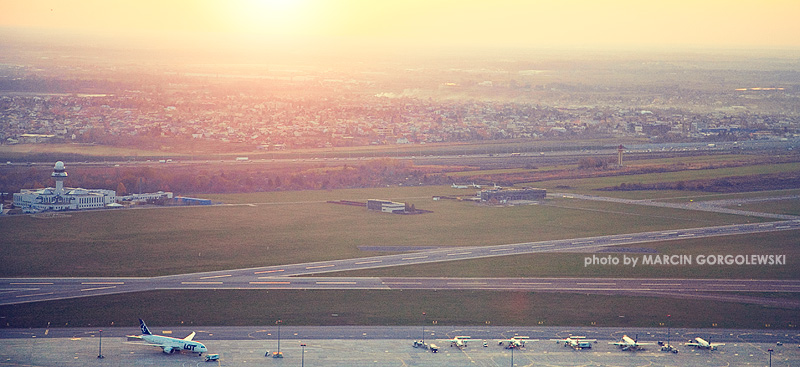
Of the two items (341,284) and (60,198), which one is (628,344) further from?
(60,198)

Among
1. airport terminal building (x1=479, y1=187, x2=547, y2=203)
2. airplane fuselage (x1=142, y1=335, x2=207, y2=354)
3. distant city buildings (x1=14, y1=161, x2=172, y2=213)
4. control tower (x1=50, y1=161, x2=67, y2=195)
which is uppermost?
control tower (x1=50, y1=161, x2=67, y2=195)

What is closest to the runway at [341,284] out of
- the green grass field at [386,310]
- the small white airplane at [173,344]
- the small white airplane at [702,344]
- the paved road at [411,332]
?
the green grass field at [386,310]

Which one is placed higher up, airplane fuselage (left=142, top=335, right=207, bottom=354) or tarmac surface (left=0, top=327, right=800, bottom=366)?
airplane fuselage (left=142, top=335, right=207, bottom=354)

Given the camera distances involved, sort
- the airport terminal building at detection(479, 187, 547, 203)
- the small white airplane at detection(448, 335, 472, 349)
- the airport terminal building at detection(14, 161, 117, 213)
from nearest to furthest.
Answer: the small white airplane at detection(448, 335, 472, 349) < the airport terminal building at detection(14, 161, 117, 213) < the airport terminal building at detection(479, 187, 547, 203)

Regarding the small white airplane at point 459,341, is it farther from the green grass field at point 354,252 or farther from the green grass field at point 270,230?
the green grass field at point 270,230

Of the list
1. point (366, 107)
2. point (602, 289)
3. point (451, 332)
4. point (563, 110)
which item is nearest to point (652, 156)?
point (563, 110)

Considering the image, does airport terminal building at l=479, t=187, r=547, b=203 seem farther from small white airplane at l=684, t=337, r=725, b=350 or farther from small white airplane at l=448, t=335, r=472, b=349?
small white airplane at l=684, t=337, r=725, b=350

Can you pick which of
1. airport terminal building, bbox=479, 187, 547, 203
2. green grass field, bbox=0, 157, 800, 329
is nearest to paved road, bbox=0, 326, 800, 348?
green grass field, bbox=0, 157, 800, 329
